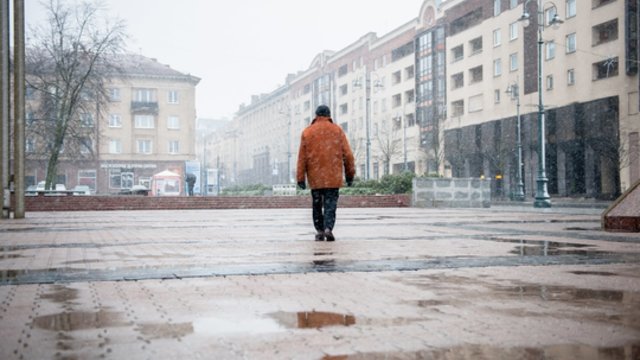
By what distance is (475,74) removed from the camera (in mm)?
54062

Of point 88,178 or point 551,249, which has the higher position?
point 88,178

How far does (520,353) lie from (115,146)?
221ft

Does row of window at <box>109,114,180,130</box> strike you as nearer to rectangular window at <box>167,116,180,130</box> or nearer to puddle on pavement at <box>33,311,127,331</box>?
rectangular window at <box>167,116,180,130</box>

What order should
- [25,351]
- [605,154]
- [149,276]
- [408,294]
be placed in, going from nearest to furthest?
[25,351] < [408,294] < [149,276] < [605,154]

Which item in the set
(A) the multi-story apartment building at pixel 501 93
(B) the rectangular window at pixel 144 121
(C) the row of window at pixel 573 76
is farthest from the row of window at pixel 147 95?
(C) the row of window at pixel 573 76

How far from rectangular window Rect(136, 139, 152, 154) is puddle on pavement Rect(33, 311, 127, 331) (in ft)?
216

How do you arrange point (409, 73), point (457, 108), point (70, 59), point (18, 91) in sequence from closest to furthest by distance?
1. point (18, 91)
2. point (70, 59)
3. point (457, 108)
4. point (409, 73)

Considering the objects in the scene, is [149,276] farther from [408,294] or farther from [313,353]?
[313,353]

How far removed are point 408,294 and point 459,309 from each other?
0.54 meters

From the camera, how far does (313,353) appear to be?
2.68 meters

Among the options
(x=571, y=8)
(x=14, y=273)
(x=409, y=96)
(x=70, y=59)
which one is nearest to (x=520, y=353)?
(x=14, y=273)

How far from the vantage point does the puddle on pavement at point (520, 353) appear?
8.55 ft

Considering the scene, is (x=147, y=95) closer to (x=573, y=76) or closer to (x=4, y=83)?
(x=573, y=76)

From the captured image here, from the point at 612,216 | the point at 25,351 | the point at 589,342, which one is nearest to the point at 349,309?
the point at 589,342
